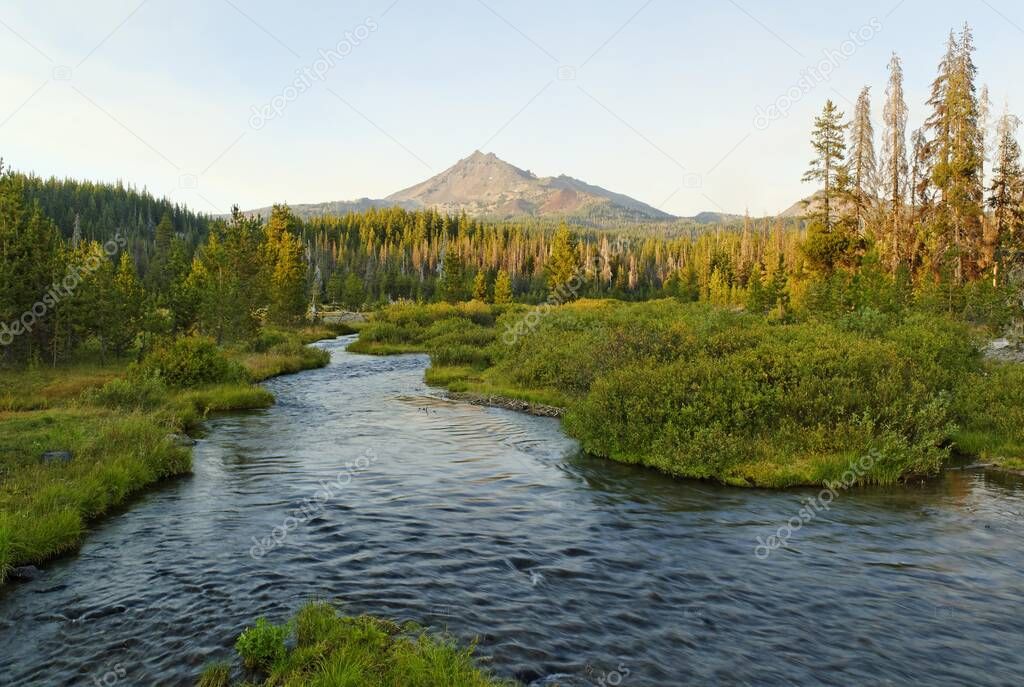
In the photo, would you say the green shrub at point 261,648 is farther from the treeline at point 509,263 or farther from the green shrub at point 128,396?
the treeline at point 509,263

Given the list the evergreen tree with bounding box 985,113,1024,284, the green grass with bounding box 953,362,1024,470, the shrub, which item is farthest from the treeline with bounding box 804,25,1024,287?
the shrub

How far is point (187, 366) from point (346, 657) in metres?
28.2

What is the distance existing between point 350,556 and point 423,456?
8.54 meters

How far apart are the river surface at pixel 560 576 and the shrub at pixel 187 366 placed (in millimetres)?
13497

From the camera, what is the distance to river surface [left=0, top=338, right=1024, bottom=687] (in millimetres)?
9086

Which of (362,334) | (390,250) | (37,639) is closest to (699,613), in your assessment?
(37,639)

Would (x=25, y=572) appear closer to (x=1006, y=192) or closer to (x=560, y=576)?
(x=560, y=576)

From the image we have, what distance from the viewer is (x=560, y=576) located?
12008mm

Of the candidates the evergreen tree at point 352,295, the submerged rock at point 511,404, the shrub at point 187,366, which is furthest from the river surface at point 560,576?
the evergreen tree at point 352,295

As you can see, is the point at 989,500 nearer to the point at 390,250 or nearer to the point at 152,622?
the point at 152,622

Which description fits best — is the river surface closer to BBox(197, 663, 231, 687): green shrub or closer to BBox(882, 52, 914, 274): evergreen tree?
BBox(197, 663, 231, 687): green shrub

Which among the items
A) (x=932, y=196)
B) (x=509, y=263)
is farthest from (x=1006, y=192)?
(x=509, y=263)

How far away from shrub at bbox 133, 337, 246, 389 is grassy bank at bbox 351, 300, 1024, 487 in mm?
18676

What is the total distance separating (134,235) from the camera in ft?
557
